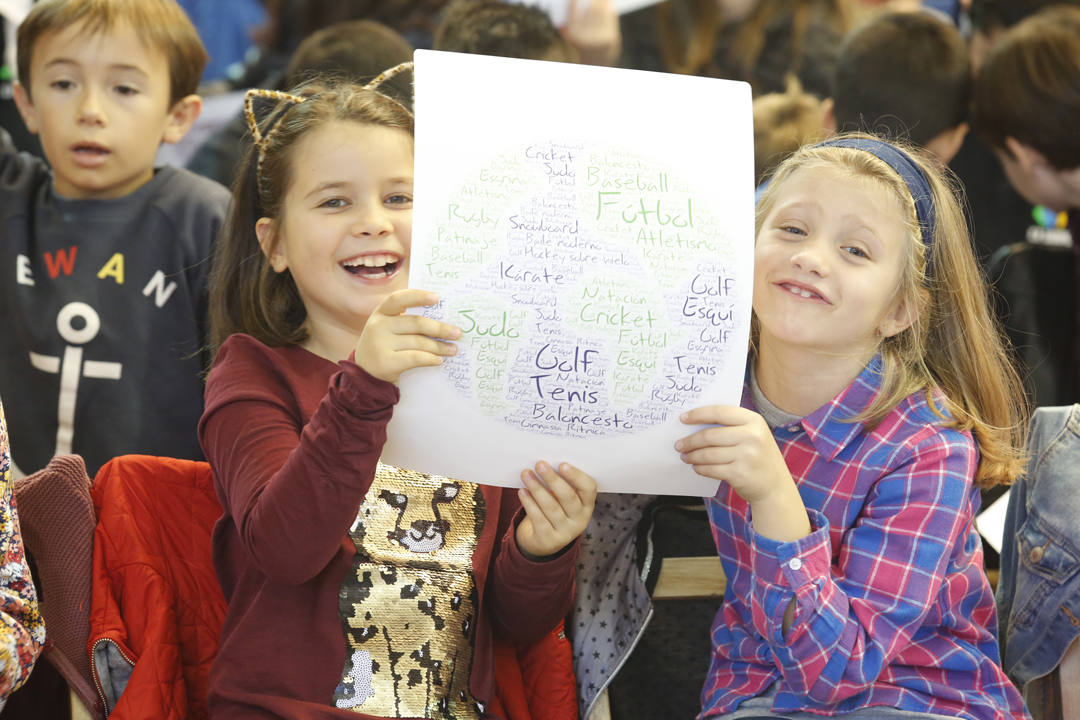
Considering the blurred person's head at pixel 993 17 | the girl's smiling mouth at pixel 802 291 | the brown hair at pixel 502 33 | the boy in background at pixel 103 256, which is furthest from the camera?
the blurred person's head at pixel 993 17

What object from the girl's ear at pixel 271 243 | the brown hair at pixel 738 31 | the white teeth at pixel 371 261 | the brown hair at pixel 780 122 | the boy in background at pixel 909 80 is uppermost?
the brown hair at pixel 738 31

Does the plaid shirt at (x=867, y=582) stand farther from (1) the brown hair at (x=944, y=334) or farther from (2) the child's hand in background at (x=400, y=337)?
(2) the child's hand in background at (x=400, y=337)

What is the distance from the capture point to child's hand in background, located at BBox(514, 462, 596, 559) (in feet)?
4.39

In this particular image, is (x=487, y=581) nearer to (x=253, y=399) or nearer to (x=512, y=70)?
(x=253, y=399)

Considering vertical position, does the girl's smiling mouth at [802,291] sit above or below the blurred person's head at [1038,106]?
below

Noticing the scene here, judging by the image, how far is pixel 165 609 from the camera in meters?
1.47

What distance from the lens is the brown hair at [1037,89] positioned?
97.8 inches

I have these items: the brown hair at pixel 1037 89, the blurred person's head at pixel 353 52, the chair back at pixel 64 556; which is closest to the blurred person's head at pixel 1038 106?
the brown hair at pixel 1037 89

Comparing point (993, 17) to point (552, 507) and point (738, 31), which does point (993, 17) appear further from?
point (552, 507)

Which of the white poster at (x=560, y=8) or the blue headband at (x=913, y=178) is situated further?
the white poster at (x=560, y=8)

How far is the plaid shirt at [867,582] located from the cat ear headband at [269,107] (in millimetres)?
733

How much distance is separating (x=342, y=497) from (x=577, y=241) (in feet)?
1.24

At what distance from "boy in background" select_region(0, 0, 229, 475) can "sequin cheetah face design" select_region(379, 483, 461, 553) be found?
61cm

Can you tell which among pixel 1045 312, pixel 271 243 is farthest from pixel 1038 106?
pixel 271 243
